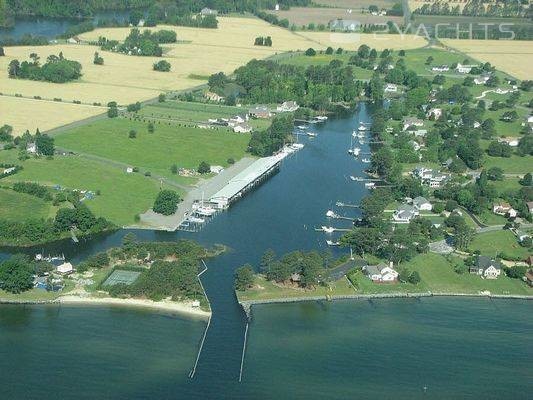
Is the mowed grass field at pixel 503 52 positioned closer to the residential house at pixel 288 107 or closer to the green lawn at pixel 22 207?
the residential house at pixel 288 107

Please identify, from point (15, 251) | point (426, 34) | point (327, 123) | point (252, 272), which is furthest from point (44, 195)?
point (426, 34)

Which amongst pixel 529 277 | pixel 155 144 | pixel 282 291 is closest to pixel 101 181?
→ pixel 155 144

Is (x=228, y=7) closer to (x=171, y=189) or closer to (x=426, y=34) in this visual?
(x=426, y=34)

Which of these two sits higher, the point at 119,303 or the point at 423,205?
the point at 423,205

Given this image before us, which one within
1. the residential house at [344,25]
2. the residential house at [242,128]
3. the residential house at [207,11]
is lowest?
the residential house at [242,128]

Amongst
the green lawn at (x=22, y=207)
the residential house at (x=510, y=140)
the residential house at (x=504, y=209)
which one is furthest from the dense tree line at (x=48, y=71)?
the residential house at (x=504, y=209)

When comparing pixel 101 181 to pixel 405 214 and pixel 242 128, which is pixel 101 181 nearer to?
pixel 242 128
